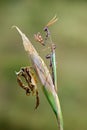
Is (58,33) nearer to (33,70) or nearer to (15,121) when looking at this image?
(15,121)

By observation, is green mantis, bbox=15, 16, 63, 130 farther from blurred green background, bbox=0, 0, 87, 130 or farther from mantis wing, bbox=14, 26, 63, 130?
blurred green background, bbox=0, 0, 87, 130

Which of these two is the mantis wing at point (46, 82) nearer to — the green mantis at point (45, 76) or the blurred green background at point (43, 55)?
the green mantis at point (45, 76)

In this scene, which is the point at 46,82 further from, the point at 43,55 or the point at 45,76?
the point at 43,55

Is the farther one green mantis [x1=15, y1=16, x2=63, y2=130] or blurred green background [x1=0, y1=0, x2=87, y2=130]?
blurred green background [x1=0, y1=0, x2=87, y2=130]

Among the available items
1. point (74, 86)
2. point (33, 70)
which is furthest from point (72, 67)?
point (33, 70)

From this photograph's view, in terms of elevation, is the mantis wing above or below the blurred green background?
below

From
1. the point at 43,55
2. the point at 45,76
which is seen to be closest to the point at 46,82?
the point at 45,76

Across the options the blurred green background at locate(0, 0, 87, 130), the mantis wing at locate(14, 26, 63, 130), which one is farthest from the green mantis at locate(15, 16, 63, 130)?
the blurred green background at locate(0, 0, 87, 130)

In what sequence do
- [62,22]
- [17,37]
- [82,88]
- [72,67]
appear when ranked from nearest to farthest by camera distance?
[82,88], [72,67], [17,37], [62,22]
